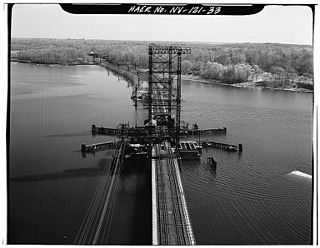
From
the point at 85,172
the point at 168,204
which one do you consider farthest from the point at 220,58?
the point at 85,172

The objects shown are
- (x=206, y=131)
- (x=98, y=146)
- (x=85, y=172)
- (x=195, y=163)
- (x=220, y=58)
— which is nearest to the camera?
(x=220, y=58)

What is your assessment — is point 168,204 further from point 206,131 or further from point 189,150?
point 206,131

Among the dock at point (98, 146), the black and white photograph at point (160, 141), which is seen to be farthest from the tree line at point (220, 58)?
the dock at point (98, 146)

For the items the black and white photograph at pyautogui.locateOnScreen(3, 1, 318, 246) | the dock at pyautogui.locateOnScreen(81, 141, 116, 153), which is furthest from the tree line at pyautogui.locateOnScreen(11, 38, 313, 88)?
the dock at pyautogui.locateOnScreen(81, 141, 116, 153)

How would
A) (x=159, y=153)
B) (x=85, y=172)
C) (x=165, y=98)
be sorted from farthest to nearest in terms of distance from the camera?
(x=165, y=98) → (x=159, y=153) → (x=85, y=172)

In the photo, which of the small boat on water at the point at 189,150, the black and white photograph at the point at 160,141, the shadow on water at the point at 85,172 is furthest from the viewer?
the small boat on water at the point at 189,150

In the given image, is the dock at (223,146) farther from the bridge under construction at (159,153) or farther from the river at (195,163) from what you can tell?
the bridge under construction at (159,153)

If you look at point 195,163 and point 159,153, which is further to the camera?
point 195,163

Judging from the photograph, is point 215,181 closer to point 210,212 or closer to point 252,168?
point 252,168
